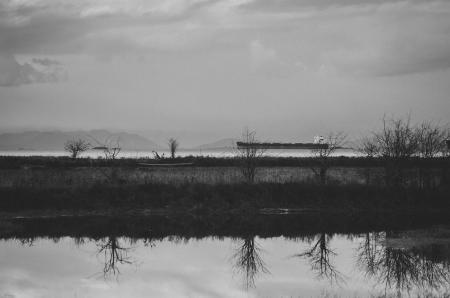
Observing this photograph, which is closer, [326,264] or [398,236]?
[326,264]

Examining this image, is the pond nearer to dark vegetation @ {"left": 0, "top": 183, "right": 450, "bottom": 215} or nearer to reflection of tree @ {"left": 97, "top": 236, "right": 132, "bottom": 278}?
reflection of tree @ {"left": 97, "top": 236, "right": 132, "bottom": 278}

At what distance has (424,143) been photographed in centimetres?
4306

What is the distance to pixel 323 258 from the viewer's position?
25.7 metres

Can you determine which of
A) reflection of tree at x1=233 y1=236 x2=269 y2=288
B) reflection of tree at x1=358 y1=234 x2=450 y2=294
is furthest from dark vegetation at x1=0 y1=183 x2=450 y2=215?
reflection of tree at x1=358 y1=234 x2=450 y2=294

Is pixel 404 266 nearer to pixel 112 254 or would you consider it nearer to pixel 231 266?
pixel 231 266

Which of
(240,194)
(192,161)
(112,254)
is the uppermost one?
(192,161)

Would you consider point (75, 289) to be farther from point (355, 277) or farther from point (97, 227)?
point (97, 227)

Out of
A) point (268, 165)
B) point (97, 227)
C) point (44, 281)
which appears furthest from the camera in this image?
point (268, 165)

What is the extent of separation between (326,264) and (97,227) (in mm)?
14795

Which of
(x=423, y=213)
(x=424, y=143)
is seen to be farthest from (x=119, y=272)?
(x=424, y=143)

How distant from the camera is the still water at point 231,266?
775 inches

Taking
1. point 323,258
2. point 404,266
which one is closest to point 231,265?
point 323,258

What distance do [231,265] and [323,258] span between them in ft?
14.1

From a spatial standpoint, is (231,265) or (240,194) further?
(240,194)
